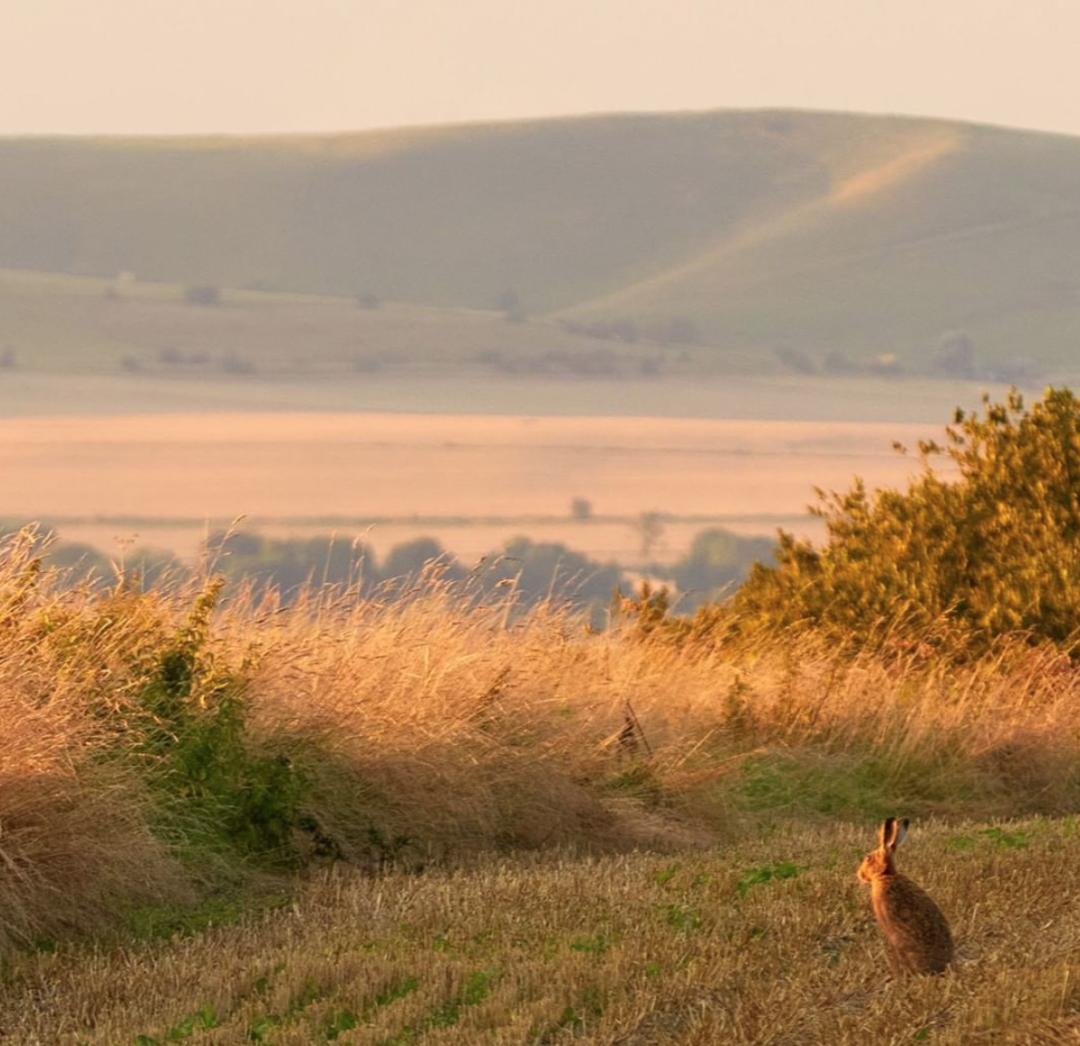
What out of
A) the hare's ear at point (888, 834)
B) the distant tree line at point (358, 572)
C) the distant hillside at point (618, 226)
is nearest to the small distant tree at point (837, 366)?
the distant hillside at point (618, 226)

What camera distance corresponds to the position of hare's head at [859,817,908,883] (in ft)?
27.4

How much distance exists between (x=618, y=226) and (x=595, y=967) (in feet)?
598

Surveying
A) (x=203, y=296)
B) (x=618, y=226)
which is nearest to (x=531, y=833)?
(x=203, y=296)

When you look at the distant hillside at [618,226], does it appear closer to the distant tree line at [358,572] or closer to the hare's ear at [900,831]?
the distant tree line at [358,572]

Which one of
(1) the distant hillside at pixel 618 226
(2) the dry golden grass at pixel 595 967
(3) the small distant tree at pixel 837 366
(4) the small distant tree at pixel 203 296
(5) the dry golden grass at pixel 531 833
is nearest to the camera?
(2) the dry golden grass at pixel 595 967

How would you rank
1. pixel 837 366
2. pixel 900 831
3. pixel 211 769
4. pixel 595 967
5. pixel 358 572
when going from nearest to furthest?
pixel 900 831
pixel 595 967
pixel 211 769
pixel 358 572
pixel 837 366

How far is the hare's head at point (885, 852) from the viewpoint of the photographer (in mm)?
8359

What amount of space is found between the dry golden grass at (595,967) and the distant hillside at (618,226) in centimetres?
14036

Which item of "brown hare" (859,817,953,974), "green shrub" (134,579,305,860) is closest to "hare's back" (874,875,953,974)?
"brown hare" (859,817,953,974)

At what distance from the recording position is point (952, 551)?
2081 cm

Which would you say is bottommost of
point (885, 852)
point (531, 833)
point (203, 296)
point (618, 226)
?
point (531, 833)

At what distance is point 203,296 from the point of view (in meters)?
123

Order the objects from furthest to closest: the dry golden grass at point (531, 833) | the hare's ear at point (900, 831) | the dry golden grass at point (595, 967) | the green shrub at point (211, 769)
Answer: the green shrub at point (211, 769) < the dry golden grass at point (531, 833) < the hare's ear at point (900, 831) < the dry golden grass at point (595, 967)

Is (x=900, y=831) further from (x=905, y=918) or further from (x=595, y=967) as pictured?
(x=595, y=967)
